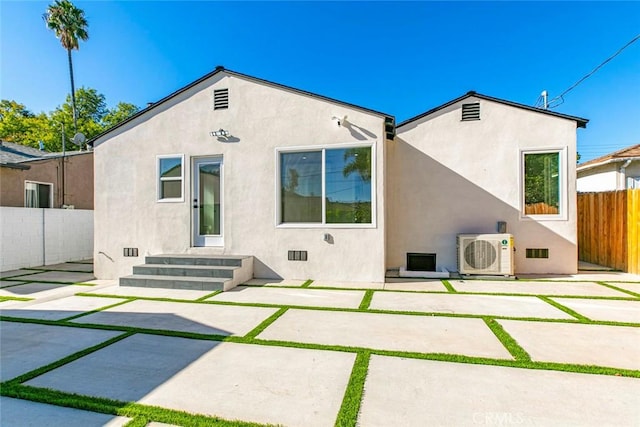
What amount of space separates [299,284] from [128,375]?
363cm

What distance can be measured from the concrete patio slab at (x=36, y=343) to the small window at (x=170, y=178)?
3.62 meters

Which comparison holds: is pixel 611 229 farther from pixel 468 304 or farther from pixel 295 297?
pixel 295 297

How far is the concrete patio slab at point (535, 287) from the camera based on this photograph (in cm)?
505

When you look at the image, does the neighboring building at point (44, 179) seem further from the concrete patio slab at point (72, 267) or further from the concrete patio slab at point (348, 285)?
the concrete patio slab at point (348, 285)

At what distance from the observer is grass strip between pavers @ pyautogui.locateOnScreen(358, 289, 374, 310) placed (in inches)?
171

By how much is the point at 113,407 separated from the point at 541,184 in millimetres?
8245

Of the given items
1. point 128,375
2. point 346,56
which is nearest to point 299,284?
point 128,375

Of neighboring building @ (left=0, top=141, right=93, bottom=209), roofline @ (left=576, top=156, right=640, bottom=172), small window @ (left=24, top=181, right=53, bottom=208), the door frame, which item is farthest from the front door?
roofline @ (left=576, top=156, right=640, bottom=172)

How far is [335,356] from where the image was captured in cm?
276

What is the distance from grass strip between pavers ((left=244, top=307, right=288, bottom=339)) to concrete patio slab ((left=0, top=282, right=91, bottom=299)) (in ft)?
13.4

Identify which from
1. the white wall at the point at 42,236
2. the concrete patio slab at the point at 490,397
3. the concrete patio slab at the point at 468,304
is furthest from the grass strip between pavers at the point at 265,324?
the white wall at the point at 42,236

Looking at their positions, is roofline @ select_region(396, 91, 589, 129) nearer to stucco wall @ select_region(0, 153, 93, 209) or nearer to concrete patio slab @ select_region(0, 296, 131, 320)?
concrete patio slab @ select_region(0, 296, 131, 320)

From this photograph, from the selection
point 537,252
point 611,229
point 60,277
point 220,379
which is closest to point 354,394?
point 220,379

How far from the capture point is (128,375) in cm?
244
